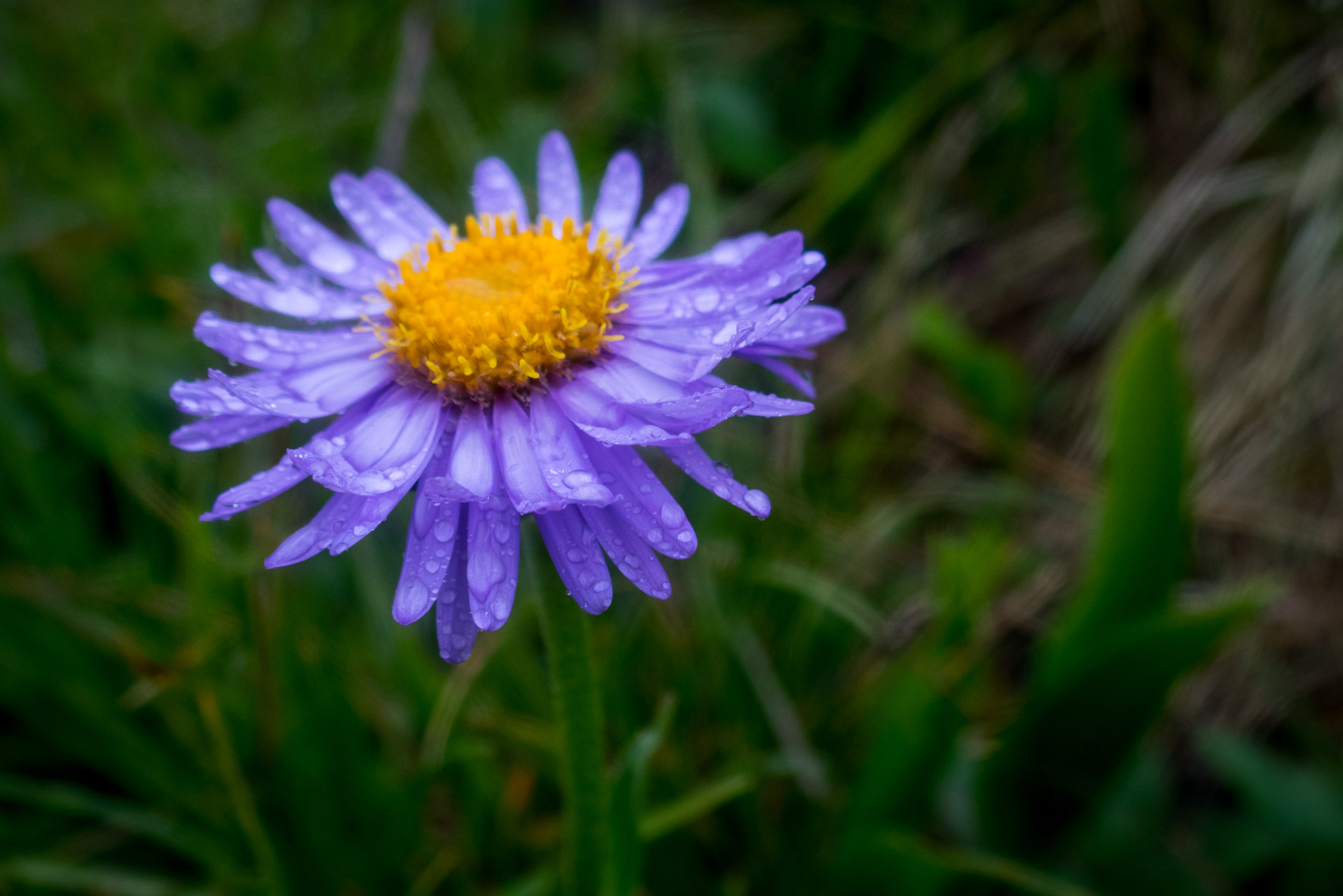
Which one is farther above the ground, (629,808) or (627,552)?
(627,552)

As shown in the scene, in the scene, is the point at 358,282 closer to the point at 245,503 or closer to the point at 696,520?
the point at 245,503

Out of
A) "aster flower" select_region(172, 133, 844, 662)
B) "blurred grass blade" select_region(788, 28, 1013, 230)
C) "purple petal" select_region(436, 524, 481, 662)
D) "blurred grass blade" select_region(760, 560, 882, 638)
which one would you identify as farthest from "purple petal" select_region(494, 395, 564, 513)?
"blurred grass blade" select_region(788, 28, 1013, 230)

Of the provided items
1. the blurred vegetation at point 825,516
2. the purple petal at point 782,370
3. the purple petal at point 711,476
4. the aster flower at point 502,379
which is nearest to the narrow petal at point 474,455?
the aster flower at point 502,379

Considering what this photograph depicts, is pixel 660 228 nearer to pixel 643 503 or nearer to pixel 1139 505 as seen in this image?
pixel 643 503

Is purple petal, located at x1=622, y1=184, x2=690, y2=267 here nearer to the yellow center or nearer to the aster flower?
the aster flower

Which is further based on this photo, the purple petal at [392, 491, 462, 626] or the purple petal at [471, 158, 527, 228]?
the purple petal at [471, 158, 527, 228]

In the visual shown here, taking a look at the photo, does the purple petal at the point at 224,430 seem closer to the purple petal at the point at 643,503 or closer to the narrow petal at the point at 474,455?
the narrow petal at the point at 474,455

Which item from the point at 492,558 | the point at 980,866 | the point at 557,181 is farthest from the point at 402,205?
the point at 980,866
